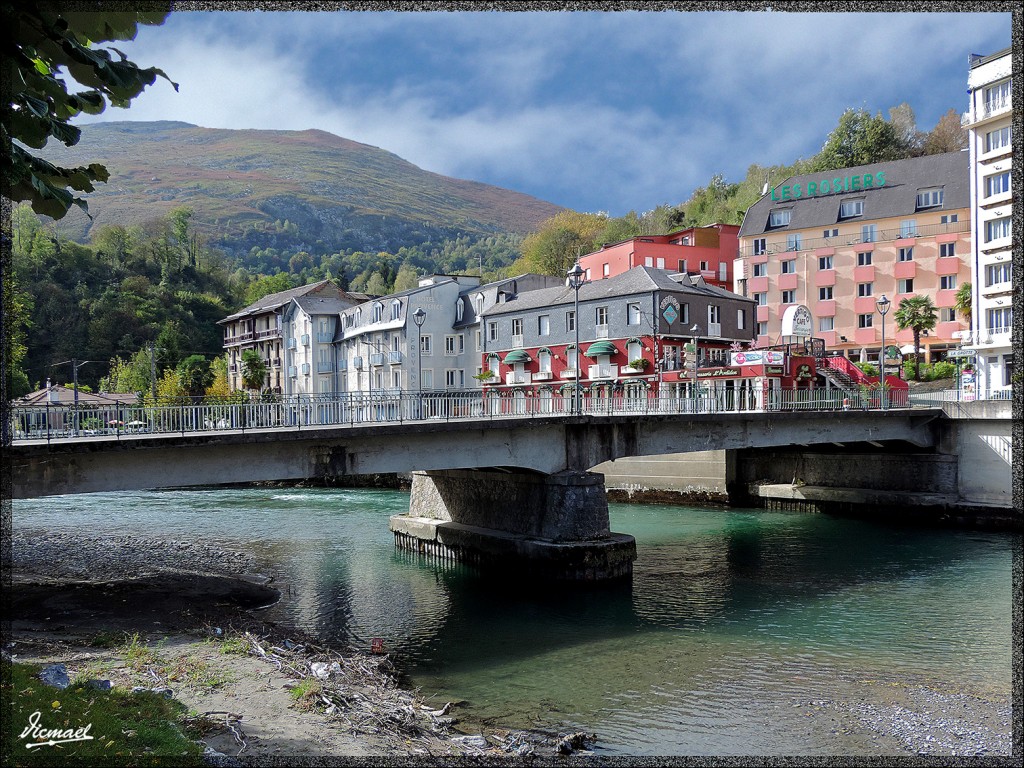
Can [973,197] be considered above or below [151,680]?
above

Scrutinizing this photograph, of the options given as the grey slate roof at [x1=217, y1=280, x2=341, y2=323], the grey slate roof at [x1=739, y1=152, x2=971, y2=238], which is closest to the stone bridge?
the grey slate roof at [x1=739, y1=152, x2=971, y2=238]

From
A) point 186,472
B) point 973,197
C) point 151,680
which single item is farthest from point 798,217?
point 151,680

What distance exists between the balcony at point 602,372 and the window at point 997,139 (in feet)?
84.0

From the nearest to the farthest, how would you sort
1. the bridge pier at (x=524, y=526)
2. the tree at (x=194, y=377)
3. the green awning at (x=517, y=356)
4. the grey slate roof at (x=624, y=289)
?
the bridge pier at (x=524, y=526)
the grey slate roof at (x=624, y=289)
the green awning at (x=517, y=356)
the tree at (x=194, y=377)

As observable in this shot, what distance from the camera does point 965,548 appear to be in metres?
31.1

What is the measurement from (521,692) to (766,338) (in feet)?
199

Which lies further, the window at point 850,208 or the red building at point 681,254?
the red building at point 681,254

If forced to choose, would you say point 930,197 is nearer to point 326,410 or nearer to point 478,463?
point 478,463

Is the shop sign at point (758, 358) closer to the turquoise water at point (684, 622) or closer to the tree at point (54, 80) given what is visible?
the turquoise water at point (684, 622)

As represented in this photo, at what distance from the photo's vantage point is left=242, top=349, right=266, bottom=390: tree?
83.6m

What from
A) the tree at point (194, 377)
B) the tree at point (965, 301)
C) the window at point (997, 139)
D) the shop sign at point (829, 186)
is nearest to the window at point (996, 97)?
the window at point (997, 139)

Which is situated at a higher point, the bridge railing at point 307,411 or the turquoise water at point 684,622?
the bridge railing at point 307,411

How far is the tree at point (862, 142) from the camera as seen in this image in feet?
276

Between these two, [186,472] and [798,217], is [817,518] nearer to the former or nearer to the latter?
[186,472]
